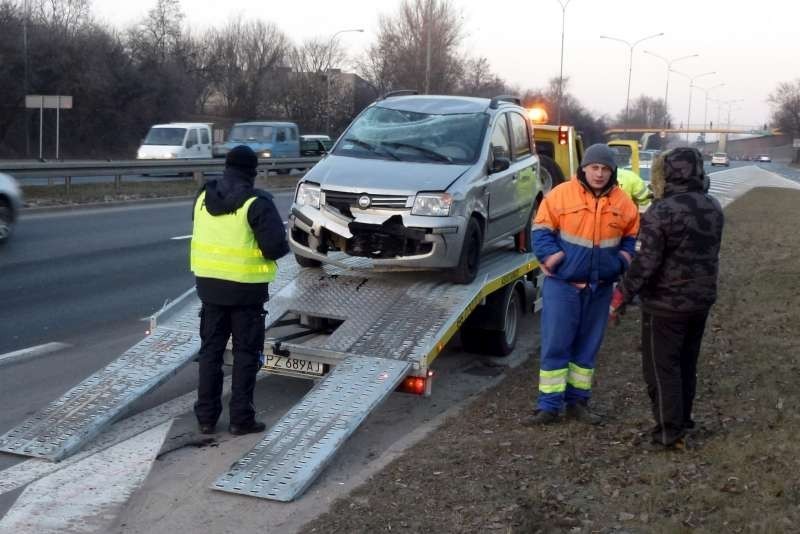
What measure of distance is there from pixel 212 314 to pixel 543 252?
212 centimetres

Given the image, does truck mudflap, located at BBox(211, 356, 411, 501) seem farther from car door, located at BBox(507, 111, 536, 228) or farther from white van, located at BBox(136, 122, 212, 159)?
white van, located at BBox(136, 122, 212, 159)

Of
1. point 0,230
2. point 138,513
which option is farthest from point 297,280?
point 0,230

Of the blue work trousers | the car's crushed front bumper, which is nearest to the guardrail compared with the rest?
the car's crushed front bumper

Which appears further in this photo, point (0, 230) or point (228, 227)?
point (0, 230)

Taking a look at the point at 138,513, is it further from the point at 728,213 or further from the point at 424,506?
the point at 728,213

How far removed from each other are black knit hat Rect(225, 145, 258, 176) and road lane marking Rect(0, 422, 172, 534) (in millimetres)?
1798

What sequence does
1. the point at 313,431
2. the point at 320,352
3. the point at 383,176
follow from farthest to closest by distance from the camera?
the point at 383,176 < the point at 320,352 < the point at 313,431

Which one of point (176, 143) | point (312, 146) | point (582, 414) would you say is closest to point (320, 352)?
point (582, 414)

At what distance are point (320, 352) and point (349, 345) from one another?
0.23 m

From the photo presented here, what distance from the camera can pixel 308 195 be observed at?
8070mm

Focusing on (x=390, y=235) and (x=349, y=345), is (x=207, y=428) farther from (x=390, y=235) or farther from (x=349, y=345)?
(x=390, y=235)

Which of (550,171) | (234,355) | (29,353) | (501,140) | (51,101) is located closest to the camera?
(234,355)

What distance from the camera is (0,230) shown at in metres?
14.6

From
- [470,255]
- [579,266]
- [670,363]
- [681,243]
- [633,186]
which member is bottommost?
[670,363]
